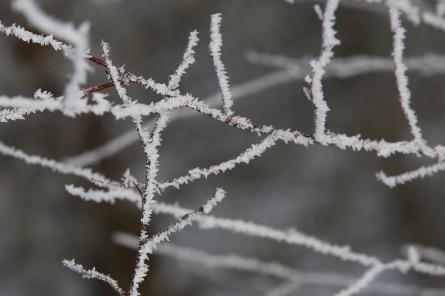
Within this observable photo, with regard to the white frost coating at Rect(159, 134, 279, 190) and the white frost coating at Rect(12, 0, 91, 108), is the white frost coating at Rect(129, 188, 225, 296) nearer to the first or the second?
the white frost coating at Rect(159, 134, 279, 190)

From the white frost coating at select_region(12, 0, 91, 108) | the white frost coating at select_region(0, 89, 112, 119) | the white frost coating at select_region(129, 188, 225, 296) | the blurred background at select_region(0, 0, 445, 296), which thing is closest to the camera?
the white frost coating at select_region(12, 0, 91, 108)

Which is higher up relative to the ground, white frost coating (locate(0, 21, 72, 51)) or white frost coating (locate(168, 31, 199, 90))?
white frost coating (locate(168, 31, 199, 90))

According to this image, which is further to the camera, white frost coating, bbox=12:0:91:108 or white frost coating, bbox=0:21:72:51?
white frost coating, bbox=0:21:72:51

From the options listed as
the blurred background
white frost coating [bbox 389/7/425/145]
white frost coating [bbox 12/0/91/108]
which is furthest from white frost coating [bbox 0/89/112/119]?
the blurred background

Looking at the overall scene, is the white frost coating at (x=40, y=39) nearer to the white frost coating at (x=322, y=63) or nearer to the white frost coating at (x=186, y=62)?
the white frost coating at (x=186, y=62)

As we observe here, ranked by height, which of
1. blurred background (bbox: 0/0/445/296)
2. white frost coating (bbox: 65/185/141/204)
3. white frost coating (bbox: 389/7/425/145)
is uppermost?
blurred background (bbox: 0/0/445/296)

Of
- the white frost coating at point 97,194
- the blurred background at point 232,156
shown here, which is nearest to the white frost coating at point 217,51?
the white frost coating at point 97,194

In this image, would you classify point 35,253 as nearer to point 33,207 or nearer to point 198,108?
point 33,207
